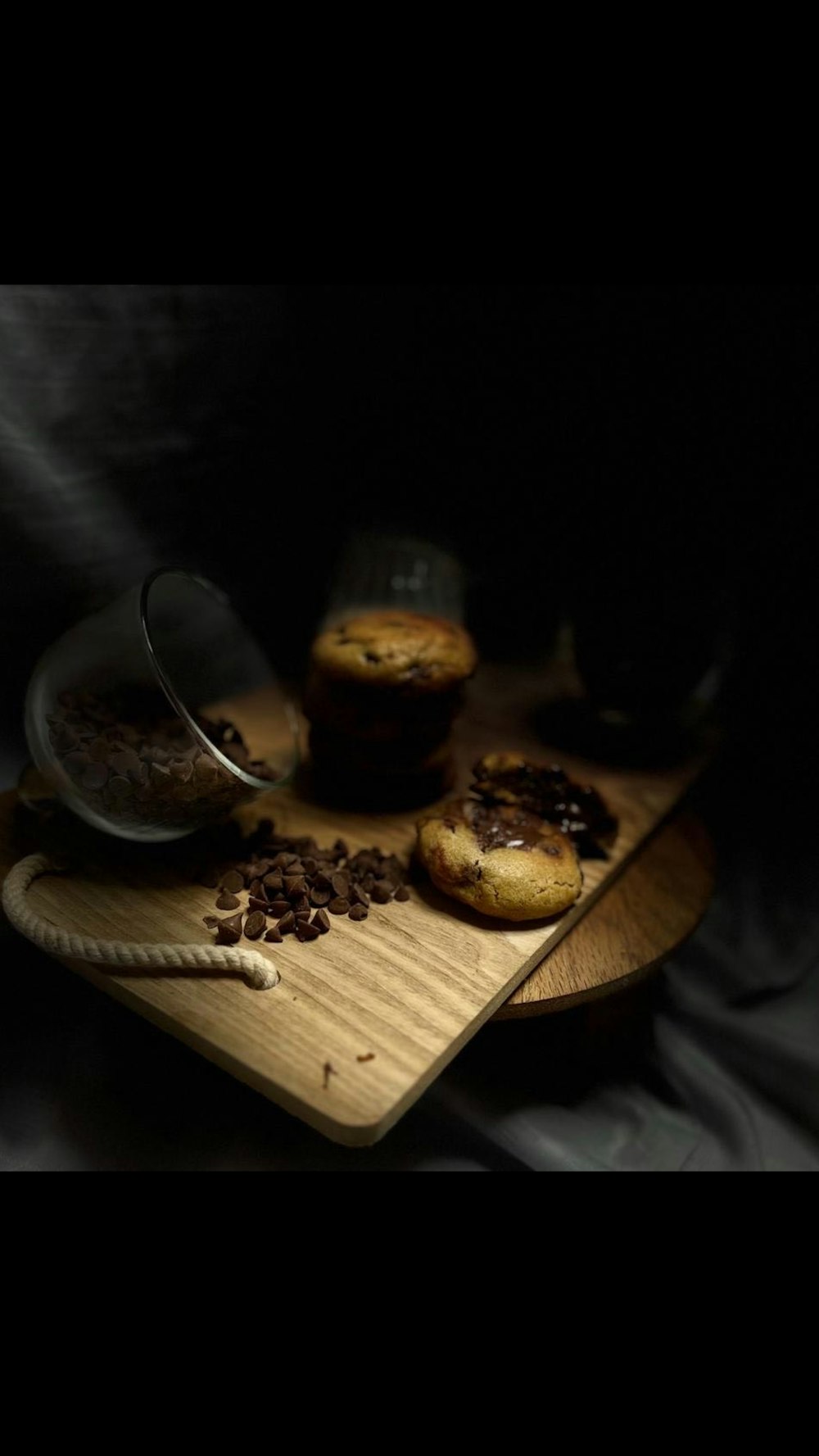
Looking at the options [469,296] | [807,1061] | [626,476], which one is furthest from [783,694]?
[469,296]

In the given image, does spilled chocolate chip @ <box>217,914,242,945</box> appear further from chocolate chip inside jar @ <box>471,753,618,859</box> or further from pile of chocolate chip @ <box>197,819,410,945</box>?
chocolate chip inside jar @ <box>471,753,618,859</box>

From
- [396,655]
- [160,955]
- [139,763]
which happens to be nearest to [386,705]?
[396,655]

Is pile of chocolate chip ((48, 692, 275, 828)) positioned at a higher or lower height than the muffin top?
lower

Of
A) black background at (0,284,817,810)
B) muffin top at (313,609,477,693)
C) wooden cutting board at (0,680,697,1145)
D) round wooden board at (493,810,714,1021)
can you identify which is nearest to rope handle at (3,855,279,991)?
wooden cutting board at (0,680,697,1145)

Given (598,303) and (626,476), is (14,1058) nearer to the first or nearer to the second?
(626,476)

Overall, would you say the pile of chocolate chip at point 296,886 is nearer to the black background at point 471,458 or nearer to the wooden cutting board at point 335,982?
the wooden cutting board at point 335,982

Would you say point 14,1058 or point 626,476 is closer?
point 14,1058
